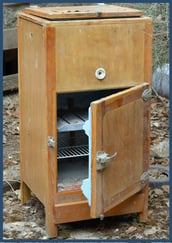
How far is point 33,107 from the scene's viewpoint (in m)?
3.14

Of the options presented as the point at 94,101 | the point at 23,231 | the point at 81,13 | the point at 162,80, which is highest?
the point at 81,13

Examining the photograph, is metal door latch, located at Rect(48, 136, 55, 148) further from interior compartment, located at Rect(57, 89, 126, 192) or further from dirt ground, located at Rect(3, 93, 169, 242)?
dirt ground, located at Rect(3, 93, 169, 242)

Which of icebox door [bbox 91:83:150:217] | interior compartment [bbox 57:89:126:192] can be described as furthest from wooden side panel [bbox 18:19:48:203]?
icebox door [bbox 91:83:150:217]

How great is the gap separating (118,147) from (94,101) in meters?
0.22

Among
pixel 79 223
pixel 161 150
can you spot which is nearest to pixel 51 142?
pixel 79 223

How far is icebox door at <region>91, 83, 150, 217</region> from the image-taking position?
8.89ft

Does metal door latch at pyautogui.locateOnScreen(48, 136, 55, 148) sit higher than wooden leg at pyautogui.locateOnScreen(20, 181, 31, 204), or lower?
higher

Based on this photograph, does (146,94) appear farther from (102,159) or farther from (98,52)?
(102,159)

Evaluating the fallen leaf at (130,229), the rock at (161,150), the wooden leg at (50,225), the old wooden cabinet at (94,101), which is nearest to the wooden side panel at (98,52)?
the old wooden cabinet at (94,101)

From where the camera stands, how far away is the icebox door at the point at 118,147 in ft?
8.89

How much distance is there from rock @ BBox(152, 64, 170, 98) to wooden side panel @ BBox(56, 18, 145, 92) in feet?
6.15

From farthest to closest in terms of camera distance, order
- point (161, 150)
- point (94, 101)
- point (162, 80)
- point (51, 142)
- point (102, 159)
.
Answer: point (162, 80) < point (161, 150) < point (51, 142) < point (94, 101) < point (102, 159)

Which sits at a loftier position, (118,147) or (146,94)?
(146,94)

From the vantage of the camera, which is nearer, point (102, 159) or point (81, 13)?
point (102, 159)
